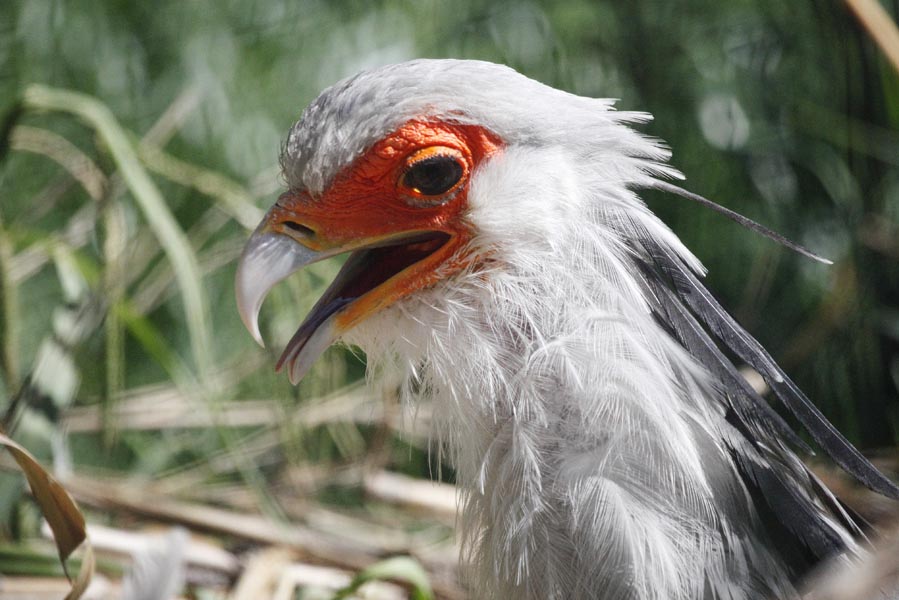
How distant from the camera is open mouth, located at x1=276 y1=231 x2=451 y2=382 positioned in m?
1.49

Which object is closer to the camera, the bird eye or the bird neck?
the bird neck

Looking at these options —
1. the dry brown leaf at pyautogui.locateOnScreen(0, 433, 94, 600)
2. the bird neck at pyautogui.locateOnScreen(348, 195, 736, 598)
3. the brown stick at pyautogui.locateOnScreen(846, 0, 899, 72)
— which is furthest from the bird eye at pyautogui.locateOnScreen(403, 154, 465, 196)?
the brown stick at pyautogui.locateOnScreen(846, 0, 899, 72)

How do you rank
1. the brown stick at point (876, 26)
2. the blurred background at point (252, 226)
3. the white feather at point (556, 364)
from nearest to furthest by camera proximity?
the white feather at point (556, 364)
the brown stick at point (876, 26)
the blurred background at point (252, 226)

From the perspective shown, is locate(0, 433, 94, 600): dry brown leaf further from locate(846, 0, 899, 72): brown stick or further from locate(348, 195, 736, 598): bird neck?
locate(846, 0, 899, 72): brown stick

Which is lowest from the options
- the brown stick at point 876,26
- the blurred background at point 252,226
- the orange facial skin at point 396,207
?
the blurred background at point 252,226

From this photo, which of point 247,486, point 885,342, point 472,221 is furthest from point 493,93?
point 885,342

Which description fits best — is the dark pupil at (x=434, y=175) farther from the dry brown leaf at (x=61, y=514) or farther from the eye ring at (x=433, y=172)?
the dry brown leaf at (x=61, y=514)

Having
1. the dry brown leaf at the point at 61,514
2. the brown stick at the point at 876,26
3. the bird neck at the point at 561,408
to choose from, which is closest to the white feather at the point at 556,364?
the bird neck at the point at 561,408

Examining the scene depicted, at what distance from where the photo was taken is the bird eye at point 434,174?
4.78ft

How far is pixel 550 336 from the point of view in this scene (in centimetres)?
142

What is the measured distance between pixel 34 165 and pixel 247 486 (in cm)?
148

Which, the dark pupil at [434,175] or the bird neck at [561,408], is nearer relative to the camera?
the bird neck at [561,408]

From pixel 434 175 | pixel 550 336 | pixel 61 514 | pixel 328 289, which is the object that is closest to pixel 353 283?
pixel 328 289

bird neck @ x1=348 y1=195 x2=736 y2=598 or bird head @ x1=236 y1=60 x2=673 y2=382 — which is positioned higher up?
bird head @ x1=236 y1=60 x2=673 y2=382
